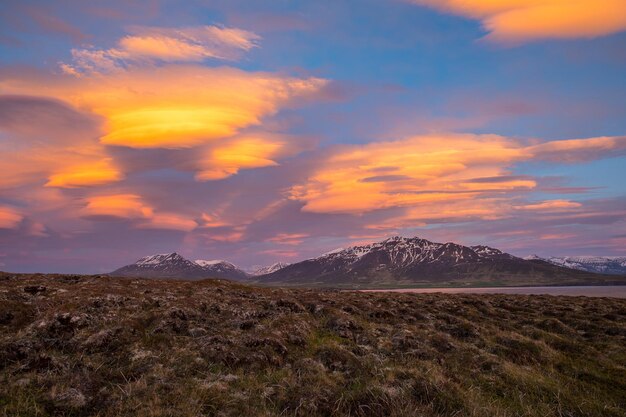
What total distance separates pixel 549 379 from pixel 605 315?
70.9 ft

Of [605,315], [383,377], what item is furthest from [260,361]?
[605,315]

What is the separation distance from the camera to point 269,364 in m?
13.7

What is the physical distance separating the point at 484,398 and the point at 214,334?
1114 centimetres

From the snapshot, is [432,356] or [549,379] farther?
[432,356]

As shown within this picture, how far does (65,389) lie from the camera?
10203 mm

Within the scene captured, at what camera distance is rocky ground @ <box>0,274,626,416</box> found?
10023 mm

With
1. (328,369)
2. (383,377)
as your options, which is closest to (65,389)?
(328,369)

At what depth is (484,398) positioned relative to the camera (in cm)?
1137

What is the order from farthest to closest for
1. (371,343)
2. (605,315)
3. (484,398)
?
1. (605,315)
2. (371,343)
3. (484,398)

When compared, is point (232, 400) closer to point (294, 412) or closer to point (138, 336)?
point (294, 412)

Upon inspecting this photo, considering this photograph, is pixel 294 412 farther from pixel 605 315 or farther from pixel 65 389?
pixel 605 315

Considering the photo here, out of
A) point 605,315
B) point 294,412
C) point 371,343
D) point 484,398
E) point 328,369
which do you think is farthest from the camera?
point 605,315

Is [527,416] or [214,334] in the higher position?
[214,334]

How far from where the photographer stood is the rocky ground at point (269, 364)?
10.0 metres
